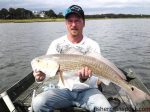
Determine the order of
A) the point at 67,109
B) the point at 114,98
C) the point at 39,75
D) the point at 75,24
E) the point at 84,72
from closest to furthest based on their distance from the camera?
the point at 84,72 → the point at 39,75 → the point at 67,109 → the point at 75,24 → the point at 114,98

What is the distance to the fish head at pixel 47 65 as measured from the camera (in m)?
4.94

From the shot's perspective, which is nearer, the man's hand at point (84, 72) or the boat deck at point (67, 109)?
the man's hand at point (84, 72)

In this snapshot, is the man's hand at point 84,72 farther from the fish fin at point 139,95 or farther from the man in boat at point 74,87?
the fish fin at point 139,95

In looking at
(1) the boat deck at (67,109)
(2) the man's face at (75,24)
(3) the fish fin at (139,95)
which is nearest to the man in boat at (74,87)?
(2) the man's face at (75,24)

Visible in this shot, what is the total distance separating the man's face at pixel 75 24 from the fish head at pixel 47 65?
1.07 meters

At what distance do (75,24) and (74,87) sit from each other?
4.12 feet

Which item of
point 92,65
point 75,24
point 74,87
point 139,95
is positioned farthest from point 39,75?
point 139,95

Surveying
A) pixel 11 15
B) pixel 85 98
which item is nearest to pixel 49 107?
pixel 85 98

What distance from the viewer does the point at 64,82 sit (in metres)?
5.44

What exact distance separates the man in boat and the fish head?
0.59ft

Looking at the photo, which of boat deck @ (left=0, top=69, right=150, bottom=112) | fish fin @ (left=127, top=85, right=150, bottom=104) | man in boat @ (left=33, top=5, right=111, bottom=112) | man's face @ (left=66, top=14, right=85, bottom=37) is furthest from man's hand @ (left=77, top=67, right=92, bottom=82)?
man's face @ (left=66, top=14, right=85, bottom=37)

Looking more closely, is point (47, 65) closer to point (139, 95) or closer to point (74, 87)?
point (74, 87)

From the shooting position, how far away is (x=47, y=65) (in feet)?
16.3

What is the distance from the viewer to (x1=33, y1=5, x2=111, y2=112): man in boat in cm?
523
